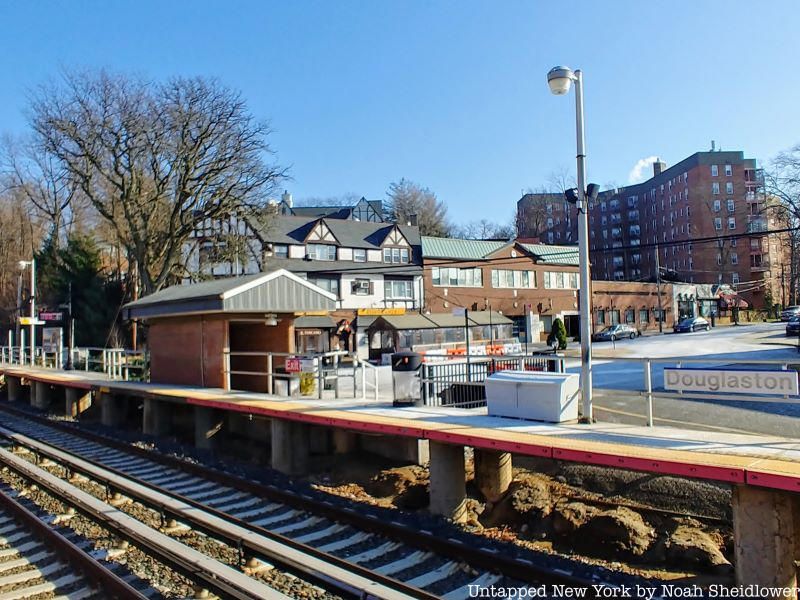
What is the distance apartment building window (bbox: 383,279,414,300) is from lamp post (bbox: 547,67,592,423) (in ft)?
121

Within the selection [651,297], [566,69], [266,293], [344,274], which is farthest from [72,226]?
[651,297]

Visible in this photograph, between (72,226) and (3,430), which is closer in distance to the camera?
(3,430)

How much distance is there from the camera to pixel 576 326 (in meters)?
60.9

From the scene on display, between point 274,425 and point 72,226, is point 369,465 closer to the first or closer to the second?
point 274,425

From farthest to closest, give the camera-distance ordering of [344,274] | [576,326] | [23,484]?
[576,326], [344,274], [23,484]

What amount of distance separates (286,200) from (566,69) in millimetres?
71950

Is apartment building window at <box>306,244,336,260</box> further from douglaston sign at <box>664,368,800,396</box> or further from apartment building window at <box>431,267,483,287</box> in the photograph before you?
douglaston sign at <box>664,368,800,396</box>

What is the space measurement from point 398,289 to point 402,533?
133 feet

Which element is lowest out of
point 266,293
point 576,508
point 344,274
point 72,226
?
point 576,508

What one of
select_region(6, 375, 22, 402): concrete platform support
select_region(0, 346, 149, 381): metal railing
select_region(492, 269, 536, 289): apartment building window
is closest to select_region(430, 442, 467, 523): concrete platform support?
select_region(0, 346, 149, 381): metal railing

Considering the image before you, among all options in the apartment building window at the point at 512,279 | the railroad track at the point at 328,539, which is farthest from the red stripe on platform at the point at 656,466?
the apartment building window at the point at 512,279

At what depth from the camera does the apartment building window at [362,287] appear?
45219mm

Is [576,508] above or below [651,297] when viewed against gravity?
below

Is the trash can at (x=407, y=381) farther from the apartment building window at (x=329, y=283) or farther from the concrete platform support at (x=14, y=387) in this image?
the apartment building window at (x=329, y=283)
